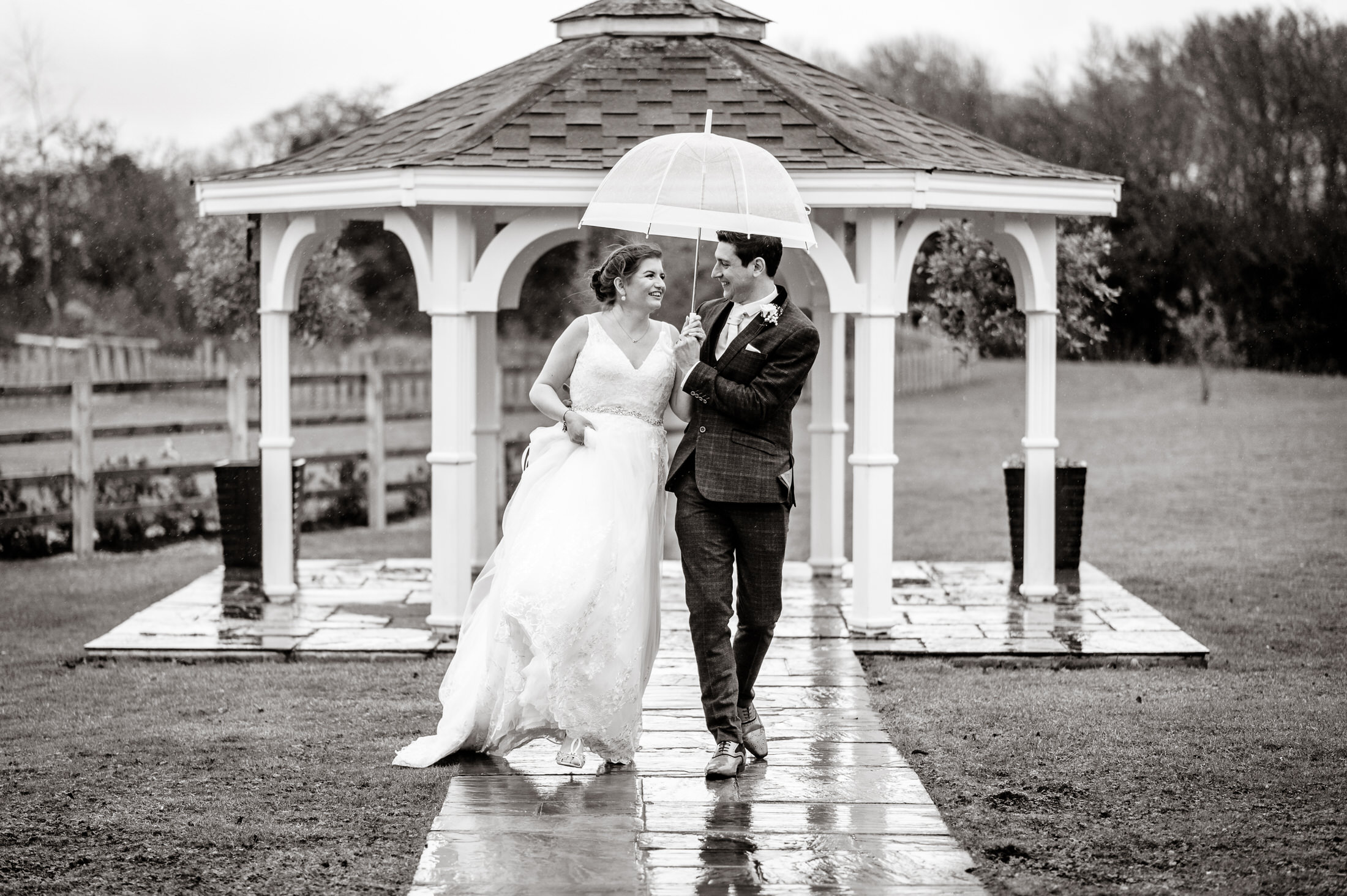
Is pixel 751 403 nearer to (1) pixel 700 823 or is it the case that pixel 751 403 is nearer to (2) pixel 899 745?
(1) pixel 700 823

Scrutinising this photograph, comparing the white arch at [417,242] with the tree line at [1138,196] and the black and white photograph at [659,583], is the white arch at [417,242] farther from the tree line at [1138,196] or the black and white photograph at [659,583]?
the tree line at [1138,196]

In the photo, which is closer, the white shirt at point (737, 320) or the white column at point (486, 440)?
the white shirt at point (737, 320)

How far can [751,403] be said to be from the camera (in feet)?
17.9

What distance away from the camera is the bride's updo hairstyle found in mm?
5879

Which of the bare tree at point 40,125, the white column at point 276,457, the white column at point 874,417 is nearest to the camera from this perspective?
the white column at point 874,417

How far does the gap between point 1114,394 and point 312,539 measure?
18.4 m

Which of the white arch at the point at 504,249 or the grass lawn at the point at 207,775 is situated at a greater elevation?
the white arch at the point at 504,249

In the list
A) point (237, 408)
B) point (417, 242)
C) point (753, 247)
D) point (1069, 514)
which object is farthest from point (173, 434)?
point (753, 247)

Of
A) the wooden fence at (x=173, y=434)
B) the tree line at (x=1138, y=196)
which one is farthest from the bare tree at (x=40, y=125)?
the wooden fence at (x=173, y=434)

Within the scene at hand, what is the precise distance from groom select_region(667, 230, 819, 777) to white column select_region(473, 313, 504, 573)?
5304 millimetres

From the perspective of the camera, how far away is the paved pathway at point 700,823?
14.7 ft

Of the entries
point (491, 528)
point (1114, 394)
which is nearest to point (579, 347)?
point (491, 528)

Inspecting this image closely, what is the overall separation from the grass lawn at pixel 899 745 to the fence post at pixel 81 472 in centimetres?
76

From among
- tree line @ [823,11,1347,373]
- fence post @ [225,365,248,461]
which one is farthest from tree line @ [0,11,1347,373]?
fence post @ [225,365,248,461]
